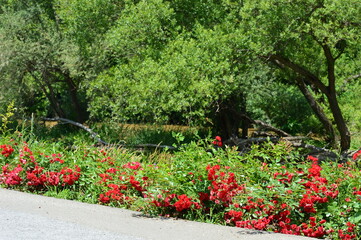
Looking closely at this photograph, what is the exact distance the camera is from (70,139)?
48.9 ft

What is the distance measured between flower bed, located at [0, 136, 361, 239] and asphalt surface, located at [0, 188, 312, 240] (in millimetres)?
315

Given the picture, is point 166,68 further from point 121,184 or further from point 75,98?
point 75,98

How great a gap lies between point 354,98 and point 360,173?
1312cm

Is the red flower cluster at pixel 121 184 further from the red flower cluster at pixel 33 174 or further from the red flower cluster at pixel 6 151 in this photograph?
the red flower cluster at pixel 6 151

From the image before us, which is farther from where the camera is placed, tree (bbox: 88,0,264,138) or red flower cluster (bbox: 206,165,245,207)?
tree (bbox: 88,0,264,138)

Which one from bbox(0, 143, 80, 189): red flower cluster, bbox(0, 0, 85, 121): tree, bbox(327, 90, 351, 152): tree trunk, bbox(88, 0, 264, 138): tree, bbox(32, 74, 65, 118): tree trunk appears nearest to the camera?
bbox(0, 143, 80, 189): red flower cluster

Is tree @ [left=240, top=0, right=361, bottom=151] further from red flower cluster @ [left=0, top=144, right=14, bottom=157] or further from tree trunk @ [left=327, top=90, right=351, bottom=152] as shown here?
red flower cluster @ [left=0, top=144, right=14, bottom=157]

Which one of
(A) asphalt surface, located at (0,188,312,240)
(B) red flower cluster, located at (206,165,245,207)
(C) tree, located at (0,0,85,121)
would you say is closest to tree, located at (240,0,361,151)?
(B) red flower cluster, located at (206,165,245,207)

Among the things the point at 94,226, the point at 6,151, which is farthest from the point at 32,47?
the point at 94,226

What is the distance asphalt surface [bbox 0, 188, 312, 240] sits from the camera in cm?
488

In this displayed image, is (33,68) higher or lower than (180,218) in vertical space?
higher

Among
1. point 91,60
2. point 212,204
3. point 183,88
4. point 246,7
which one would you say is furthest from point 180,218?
point 91,60

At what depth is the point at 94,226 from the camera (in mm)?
5180

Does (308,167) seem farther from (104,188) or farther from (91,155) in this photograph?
(91,155)
